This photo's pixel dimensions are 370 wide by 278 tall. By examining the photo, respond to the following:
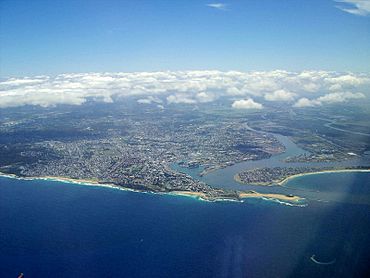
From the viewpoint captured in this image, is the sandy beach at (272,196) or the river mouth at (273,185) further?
the river mouth at (273,185)

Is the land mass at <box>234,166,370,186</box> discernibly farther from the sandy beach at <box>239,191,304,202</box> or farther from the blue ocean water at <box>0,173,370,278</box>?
the blue ocean water at <box>0,173,370,278</box>

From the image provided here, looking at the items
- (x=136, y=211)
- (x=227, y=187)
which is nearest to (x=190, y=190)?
(x=227, y=187)

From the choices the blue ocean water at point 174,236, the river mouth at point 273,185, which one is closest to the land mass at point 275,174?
the river mouth at point 273,185

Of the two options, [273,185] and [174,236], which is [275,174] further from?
[174,236]

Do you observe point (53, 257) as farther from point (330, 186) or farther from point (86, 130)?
point (86, 130)

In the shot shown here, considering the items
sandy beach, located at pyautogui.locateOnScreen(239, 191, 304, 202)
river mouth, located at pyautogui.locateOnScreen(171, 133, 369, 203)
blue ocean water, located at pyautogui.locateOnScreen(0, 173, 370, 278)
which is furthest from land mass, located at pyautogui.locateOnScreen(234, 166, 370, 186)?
blue ocean water, located at pyautogui.locateOnScreen(0, 173, 370, 278)

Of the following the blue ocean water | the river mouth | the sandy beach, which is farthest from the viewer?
the river mouth

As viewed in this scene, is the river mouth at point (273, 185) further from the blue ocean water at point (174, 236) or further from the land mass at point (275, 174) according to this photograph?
the blue ocean water at point (174, 236)

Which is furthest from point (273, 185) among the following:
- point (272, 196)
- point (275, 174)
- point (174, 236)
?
point (174, 236)

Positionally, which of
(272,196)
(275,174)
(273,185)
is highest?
(275,174)
